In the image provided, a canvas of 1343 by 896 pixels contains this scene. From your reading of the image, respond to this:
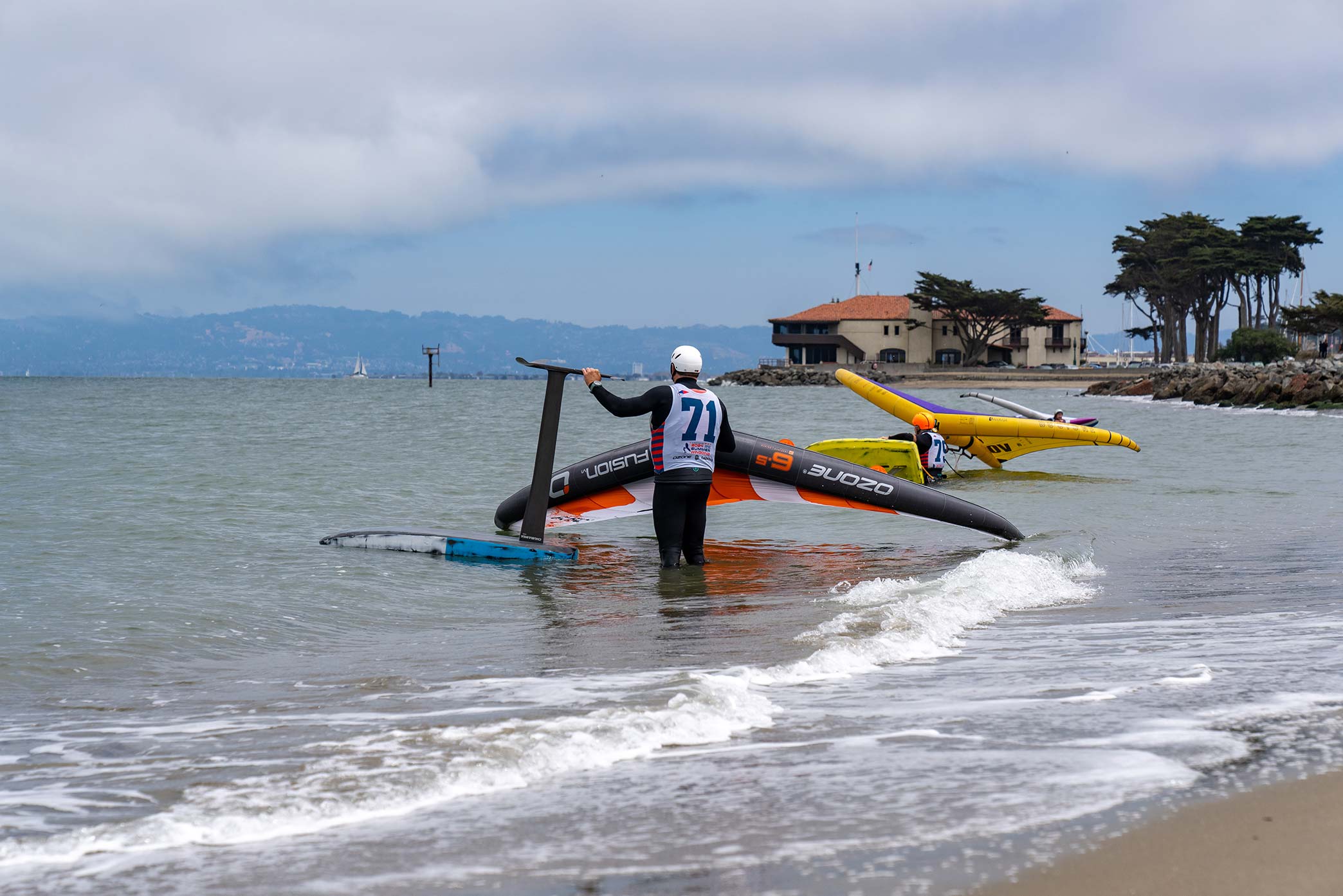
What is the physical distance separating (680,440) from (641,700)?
14.0 feet

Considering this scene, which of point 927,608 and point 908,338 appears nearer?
point 927,608

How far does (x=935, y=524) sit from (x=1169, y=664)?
725cm

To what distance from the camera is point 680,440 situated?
8.85m

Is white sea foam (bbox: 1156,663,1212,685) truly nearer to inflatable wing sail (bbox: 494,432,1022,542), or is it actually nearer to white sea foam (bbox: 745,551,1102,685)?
white sea foam (bbox: 745,551,1102,685)

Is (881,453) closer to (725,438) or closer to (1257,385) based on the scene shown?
(725,438)

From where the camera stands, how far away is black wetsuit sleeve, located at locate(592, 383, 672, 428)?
28.0ft

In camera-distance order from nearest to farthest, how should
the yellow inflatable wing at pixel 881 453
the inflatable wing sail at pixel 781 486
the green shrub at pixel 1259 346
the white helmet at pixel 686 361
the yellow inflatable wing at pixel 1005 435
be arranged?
1. the white helmet at pixel 686 361
2. the inflatable wing sail at pixel 781 486
3. the yellow inflatable wing at pixel 881 453
4. the yellow inflatable wing at pixel 1005 435
5. the green shrub at pixel 1259 346

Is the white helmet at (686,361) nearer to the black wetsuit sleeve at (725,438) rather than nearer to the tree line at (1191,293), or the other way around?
the black wetsuit sleeve at (725,438)

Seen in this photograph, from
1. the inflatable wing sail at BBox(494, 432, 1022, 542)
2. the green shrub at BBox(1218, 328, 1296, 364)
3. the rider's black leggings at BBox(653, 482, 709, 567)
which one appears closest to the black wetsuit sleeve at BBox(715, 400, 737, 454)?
the rider's black leggings at BBox(653, 482, 709, 567)

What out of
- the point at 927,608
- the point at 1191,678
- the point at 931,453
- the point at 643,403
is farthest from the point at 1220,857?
the point at 931,453

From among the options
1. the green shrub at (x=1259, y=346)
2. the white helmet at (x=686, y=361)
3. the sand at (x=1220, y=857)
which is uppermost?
the green shrub at (x=1259, y=346)

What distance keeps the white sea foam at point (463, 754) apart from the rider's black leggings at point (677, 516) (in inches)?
119

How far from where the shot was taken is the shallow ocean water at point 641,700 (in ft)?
10.2

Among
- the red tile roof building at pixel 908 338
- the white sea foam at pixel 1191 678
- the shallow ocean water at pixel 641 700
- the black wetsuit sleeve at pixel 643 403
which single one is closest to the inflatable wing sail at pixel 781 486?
the shallow ocean water at pixel 641 700
